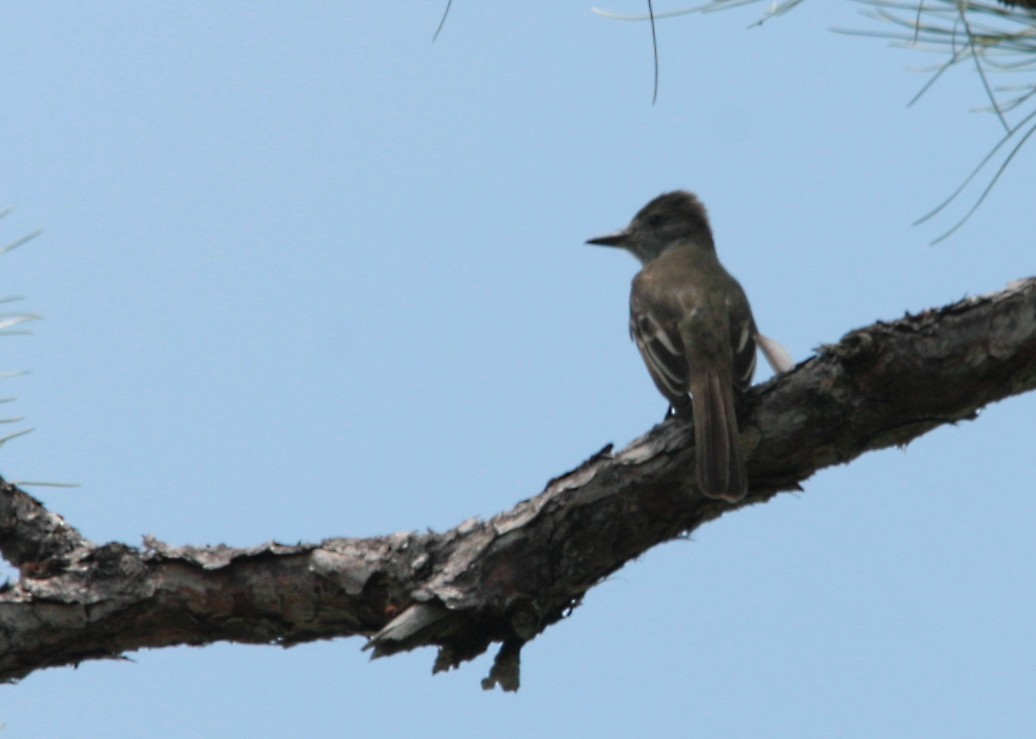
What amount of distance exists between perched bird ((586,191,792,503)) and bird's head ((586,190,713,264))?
0.83ft

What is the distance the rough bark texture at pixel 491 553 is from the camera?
3.59 metres

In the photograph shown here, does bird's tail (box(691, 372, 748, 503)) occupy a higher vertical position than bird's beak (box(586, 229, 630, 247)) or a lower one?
lower

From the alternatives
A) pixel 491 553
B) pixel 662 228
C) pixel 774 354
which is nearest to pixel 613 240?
pixel 662 228

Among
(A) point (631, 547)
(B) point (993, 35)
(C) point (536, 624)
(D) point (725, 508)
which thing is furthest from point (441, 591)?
(B) point (993, 35)

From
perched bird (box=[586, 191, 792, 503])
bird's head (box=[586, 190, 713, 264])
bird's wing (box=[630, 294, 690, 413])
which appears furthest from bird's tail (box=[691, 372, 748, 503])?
bird's head (box=[586, 190, 713, 264])

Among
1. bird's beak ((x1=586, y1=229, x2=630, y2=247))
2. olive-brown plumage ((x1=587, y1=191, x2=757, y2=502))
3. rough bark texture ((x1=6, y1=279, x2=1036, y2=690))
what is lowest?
rough bark texture ((x1=6, y1=279, x2=1036, y2=690))

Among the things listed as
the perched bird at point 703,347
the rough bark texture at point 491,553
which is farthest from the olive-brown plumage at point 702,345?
the rough bark texture at point 491,553

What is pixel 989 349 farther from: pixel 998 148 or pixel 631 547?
pixel 631 547

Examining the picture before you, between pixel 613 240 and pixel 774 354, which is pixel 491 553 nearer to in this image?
pixel 774 354

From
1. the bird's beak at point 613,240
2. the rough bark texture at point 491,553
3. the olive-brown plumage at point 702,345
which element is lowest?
the rough bark texture at point 491,553

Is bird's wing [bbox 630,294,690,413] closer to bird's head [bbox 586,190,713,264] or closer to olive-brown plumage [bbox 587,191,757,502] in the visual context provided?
olive-brown plumage [bbox 587,191,757,502]

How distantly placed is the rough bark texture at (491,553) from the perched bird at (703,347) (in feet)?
0.44

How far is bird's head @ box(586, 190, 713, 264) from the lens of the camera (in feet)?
26.0

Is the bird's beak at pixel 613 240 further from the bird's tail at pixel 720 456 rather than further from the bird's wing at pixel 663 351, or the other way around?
the bird's tail at pixel 720 456
